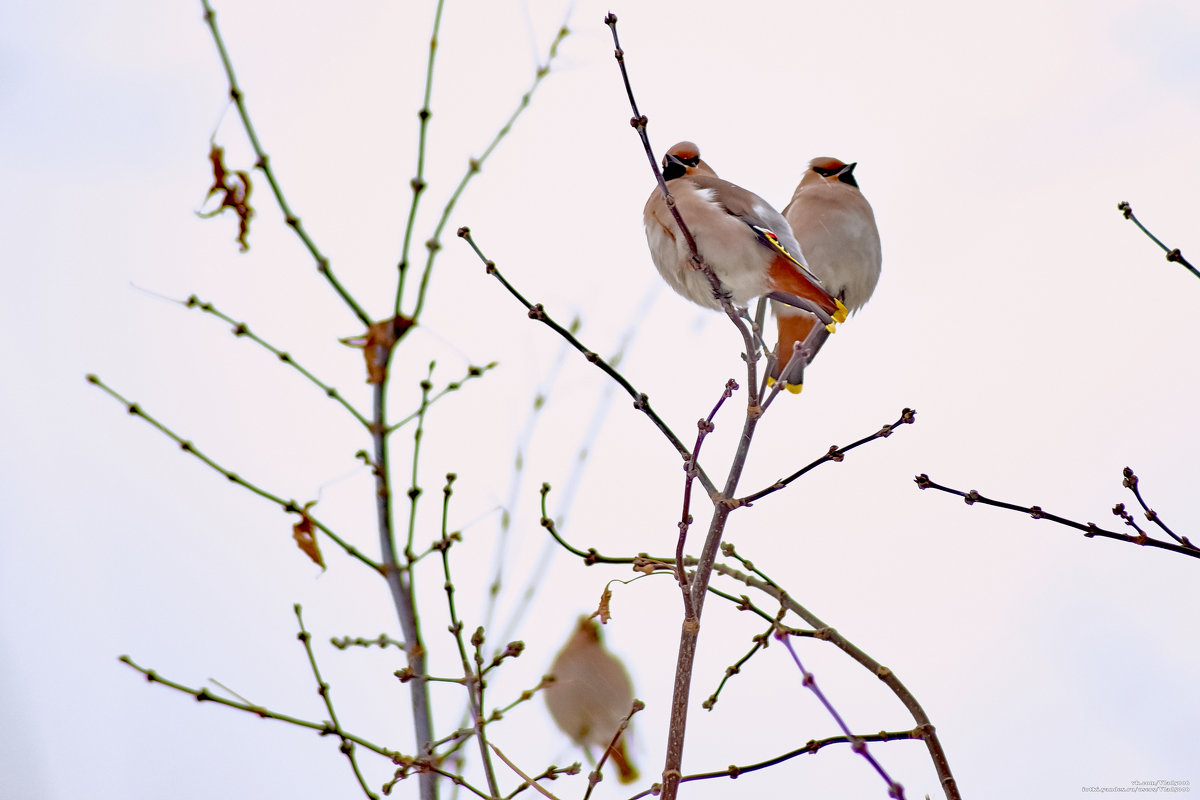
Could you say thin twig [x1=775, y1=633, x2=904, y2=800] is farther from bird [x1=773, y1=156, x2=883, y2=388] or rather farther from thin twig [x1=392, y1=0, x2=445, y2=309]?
bird [x1=773, y1=156, x2=883, y2=388]

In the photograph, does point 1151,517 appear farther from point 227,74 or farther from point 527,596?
point 227,74

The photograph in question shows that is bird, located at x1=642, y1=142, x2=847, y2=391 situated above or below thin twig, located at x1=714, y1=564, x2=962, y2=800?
above

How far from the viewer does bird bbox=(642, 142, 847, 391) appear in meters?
1.80

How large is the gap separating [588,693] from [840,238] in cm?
145

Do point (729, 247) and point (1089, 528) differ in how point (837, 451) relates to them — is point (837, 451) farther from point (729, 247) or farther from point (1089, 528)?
point (729, 247)

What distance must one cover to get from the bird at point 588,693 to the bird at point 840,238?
1335 mm

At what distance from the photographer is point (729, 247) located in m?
1.81

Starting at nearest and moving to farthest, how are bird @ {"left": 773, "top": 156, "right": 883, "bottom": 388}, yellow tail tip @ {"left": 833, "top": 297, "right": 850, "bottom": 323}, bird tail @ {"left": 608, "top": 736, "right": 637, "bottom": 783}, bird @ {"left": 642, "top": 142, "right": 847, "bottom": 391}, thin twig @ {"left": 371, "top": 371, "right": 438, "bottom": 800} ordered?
thin twig @ {"left": 371, "top": 371, "right": 438, "bottom": 800} < bird tail @ {"left": 608, "top": 736, "right": 637, "bottom": 783} < yellow tail tip @ {"left": 833, "top": 297, "right": 850, "bottom": 323} < bird @ {"left": 642, "top": 142, "right": 847, "bottom": 391} < bird @ {"left": 773, "top": 156, "right": 883, "bottom": 388}

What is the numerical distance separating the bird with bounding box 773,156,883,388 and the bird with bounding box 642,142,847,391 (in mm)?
699

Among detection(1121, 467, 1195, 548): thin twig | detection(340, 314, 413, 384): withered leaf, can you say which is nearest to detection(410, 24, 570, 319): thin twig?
detection(340, 314, 413, 384): withered leaf

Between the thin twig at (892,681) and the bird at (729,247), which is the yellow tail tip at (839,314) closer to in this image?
the bird at (729,247)

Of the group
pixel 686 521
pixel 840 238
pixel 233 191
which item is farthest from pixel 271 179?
pixel 840 238

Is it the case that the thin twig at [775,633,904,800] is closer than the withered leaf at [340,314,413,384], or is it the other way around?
the thin twig at [775,633,904,800]

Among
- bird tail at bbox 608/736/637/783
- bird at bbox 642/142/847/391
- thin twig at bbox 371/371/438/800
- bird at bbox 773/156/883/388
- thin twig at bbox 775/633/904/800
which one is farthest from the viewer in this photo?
bird at bbox 773/156/883/388
